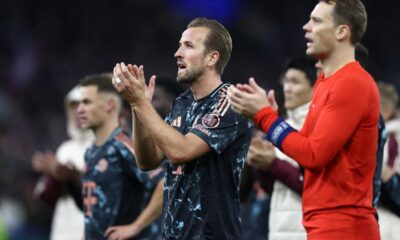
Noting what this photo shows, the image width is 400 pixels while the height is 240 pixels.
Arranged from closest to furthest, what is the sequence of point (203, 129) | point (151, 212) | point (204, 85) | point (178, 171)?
point (203, 129) → point (178, 171) → point (204, 85) → point (151, 212)

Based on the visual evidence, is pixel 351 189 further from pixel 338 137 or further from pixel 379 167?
pixel 379 167

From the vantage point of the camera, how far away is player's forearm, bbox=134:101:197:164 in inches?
163

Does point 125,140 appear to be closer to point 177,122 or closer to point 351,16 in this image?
point 177,122

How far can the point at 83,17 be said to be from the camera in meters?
21.5

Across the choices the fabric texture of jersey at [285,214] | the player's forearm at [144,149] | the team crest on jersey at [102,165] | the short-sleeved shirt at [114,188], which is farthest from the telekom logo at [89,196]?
the player's forearm at [144,149]

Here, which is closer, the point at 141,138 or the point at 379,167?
the point at 141,138

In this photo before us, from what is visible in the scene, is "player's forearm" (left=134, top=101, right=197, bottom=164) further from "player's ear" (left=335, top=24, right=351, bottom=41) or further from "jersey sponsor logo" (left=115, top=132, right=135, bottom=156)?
"jersey sponsor logo" (left=115, top=132, right=135, bottom=156)

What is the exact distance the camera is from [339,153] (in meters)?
3.88

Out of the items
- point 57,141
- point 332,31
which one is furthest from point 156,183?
point 57,141

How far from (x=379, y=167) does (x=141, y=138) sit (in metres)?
1.37

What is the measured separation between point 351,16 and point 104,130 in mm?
2669

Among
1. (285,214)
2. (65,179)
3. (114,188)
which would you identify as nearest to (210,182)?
(285,214)

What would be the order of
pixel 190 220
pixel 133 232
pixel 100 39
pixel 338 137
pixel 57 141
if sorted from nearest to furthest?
pixel 338 137
pixel 190 220
pixel 133 232
pixel 57 141
pixel 100 39

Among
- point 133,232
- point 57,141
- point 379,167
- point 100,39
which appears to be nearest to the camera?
point 379,167
